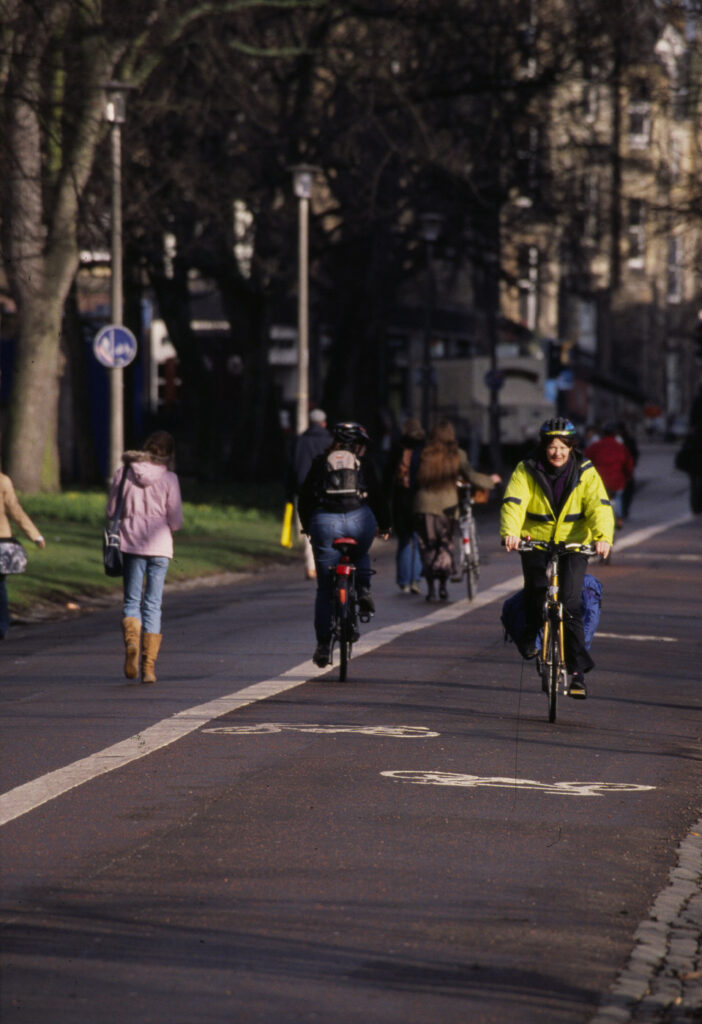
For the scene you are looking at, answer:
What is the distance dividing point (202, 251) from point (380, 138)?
518cm

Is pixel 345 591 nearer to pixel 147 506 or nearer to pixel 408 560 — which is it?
pixel 147 506

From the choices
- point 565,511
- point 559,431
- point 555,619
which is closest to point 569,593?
point 555,619

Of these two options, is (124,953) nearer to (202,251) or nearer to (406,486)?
(406,486)

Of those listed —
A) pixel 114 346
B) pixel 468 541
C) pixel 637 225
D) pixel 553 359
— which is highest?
pixel 637 225

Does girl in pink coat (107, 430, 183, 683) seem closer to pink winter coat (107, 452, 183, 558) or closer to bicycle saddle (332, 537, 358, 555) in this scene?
pink winter coat (107, 452, 183, 558)

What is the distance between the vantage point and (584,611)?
11680 millimetres

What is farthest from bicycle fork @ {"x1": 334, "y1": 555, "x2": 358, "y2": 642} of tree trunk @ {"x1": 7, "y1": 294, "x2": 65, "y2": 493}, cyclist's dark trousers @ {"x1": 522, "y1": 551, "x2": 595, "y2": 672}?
tree trunk @ {"x1": 7, "y1": 294, "x2": 65, "y2": 493}

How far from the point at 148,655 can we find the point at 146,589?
0.48 metres

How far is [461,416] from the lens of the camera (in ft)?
170

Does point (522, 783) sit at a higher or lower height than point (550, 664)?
lower

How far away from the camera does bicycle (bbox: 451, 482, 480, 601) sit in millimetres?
19844

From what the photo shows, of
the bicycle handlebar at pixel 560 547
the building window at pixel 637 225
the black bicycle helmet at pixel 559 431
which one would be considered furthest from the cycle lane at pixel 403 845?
the building window at pixel 637 225

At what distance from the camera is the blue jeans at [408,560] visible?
66.8ft

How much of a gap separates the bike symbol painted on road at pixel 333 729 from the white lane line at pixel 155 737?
0.24m
